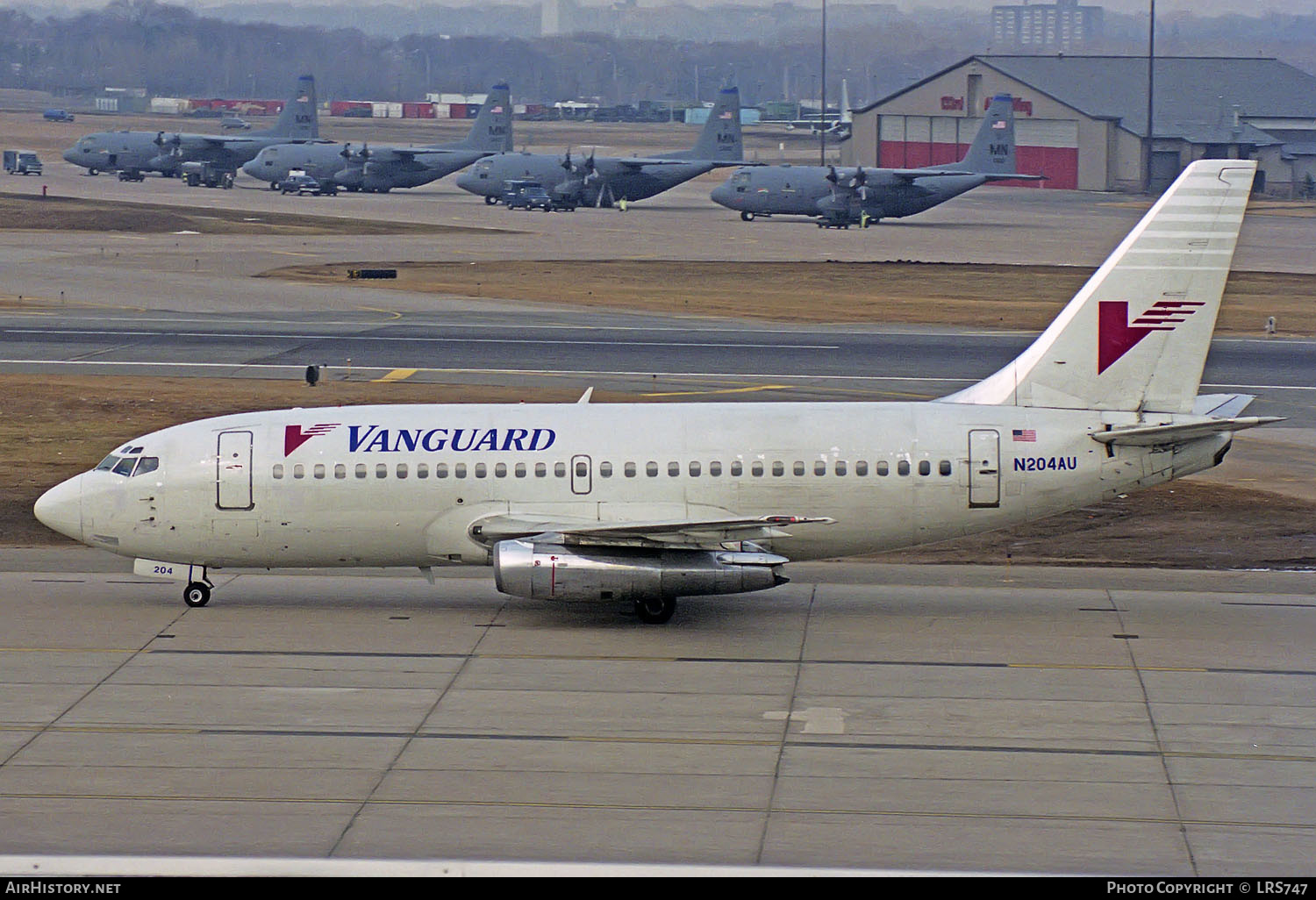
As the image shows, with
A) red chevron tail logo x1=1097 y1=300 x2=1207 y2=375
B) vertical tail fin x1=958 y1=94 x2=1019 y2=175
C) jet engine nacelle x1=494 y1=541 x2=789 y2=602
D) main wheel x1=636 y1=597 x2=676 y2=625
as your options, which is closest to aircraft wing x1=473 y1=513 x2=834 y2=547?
jet engine nacelle x1=494 y1=541 x2=789 y2=602

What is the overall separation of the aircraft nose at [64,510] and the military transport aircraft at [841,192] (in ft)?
329

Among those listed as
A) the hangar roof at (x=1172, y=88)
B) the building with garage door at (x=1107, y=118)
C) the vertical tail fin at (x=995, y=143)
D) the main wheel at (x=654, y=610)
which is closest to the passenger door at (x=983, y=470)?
the main wheel at (x=654, y=610)

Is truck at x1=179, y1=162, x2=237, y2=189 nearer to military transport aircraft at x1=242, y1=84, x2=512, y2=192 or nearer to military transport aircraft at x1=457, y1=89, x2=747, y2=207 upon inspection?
military transport aircraft at x1=242, y1=84, x2=512, y2=192

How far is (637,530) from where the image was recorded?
28719mm

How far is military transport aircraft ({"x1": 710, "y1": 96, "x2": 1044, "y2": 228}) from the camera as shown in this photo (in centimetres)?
12712

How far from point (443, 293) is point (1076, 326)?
57019mm

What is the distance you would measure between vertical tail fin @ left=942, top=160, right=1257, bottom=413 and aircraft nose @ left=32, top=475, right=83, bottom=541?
1832 centimetres

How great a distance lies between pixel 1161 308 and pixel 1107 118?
139 m

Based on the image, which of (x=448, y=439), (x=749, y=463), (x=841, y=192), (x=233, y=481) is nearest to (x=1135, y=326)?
(x=749, y=463)

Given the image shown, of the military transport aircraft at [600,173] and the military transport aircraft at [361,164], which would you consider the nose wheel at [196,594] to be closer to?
the military transport aircraft at [600,173]

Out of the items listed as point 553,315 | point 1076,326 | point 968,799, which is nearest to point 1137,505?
point 1076,326

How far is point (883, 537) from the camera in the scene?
30.7 meters

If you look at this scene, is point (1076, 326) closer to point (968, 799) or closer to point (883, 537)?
point (883, 537)

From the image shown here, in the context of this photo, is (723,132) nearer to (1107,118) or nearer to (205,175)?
(1107,118)
